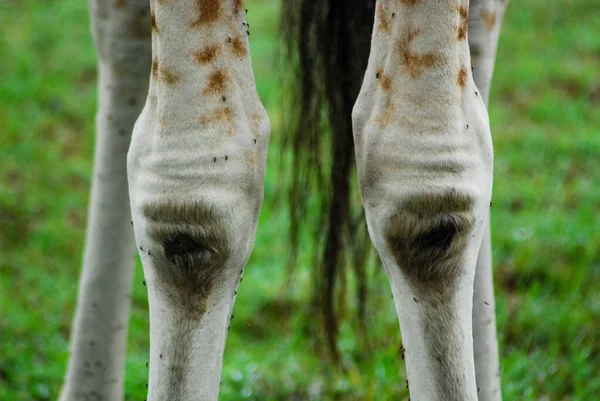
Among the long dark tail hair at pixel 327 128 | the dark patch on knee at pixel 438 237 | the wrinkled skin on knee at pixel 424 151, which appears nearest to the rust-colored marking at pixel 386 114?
the wrinkled skin on knee at pixel 424 151

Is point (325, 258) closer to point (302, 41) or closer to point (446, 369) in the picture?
point (302, 41)

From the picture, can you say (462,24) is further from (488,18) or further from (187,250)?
(187,250)

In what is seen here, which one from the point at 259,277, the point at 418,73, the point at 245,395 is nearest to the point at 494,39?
the point at 418,73

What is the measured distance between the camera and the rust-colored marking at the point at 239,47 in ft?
2.93

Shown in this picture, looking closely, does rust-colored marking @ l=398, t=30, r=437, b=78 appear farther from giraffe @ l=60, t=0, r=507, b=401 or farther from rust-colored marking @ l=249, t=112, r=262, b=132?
rust-colored marking @ l=249, t=112, r=262, b=132

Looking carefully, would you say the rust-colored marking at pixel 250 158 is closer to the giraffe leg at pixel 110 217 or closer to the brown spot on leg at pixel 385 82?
the brown spot on leg at pixel 385 82

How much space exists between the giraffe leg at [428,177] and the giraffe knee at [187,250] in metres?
0.16

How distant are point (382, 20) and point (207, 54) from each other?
0.19m

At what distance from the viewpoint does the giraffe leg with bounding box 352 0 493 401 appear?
834 mm

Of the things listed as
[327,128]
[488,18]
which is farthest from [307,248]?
[488,18]

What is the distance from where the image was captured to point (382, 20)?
2.90ft

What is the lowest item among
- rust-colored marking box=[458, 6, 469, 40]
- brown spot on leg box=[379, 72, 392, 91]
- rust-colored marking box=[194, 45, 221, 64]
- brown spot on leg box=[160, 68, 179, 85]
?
brown spot on leg box=[379, 72, 392, 91]

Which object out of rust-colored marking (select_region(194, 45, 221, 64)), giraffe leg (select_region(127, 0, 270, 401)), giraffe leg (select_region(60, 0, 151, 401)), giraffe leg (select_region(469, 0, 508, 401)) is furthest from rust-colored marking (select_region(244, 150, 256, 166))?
giraffe leg (select_region(60, 0, 151, 401))

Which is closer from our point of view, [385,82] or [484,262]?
[385,82]
